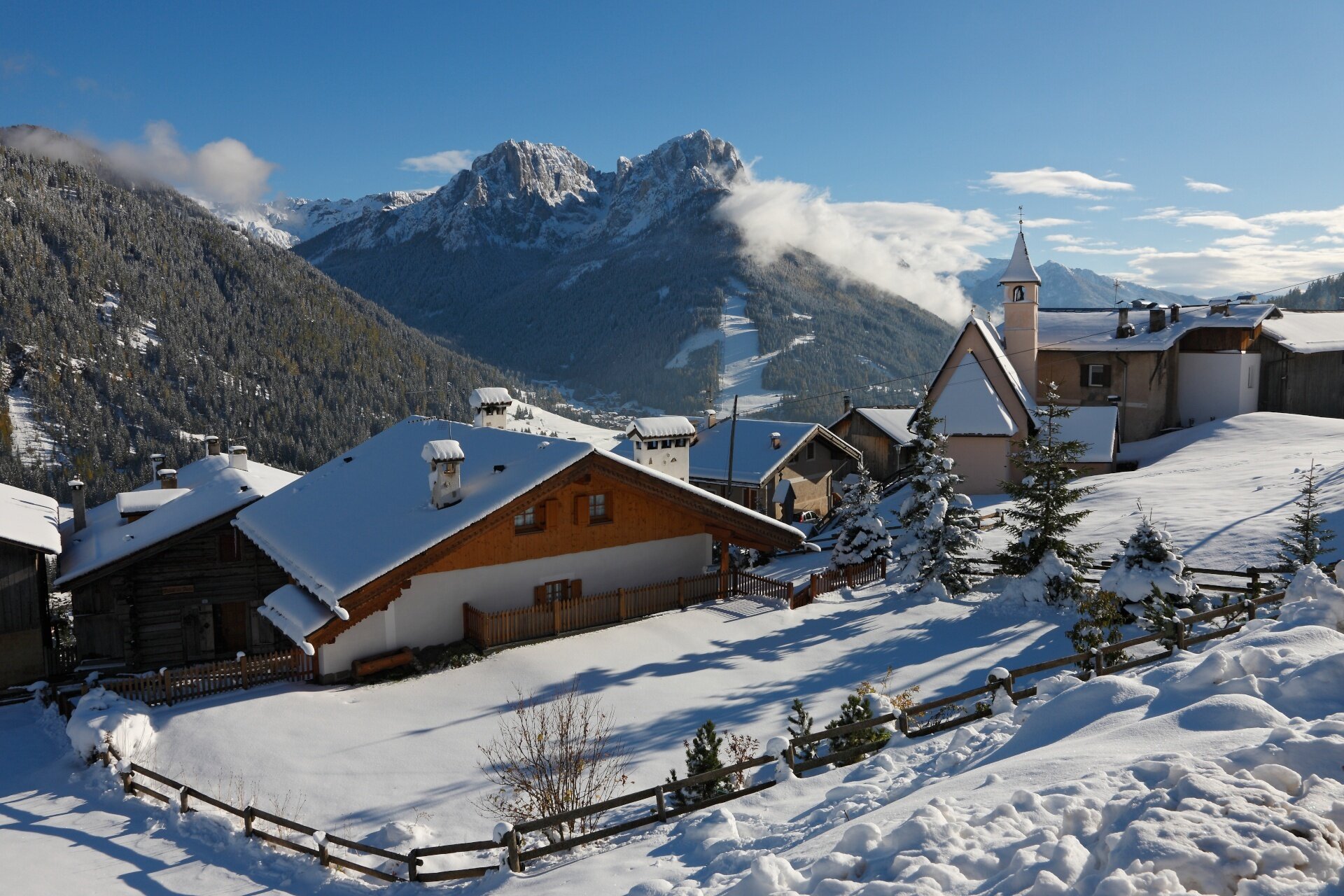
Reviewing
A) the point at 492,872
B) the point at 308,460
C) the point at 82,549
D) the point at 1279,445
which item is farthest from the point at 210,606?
the point at 308,460

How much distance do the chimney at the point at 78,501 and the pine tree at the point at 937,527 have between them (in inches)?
1152

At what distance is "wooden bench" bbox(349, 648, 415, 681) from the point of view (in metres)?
19.1

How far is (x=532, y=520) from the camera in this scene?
22359 mm

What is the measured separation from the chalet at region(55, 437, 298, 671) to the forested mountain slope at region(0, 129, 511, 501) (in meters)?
98.3

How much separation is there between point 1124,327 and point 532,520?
42553 mm

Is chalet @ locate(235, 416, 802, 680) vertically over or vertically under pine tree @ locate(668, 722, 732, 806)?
over

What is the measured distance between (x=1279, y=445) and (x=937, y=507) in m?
27.2

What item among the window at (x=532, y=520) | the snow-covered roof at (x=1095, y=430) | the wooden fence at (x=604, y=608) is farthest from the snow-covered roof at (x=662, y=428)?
the snow-covered roof at (x=1095, y=430)

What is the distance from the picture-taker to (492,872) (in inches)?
421

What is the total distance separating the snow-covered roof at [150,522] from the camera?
26.0 meters

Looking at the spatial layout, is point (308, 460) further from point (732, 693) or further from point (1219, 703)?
point (1219, 703)

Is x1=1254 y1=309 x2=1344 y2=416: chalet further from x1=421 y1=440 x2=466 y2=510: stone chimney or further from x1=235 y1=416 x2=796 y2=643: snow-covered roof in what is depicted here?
x1=421 y1=440 x2=466 y2=510: stone chimney

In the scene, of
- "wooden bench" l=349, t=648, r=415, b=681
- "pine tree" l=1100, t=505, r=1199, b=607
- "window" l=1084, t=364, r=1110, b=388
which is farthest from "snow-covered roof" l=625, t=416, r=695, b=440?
"window" l=1084, t=364, r=1110, b=388

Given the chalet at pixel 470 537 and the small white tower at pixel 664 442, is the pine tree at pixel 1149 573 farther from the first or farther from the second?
the small white tower at pixel 664 442
